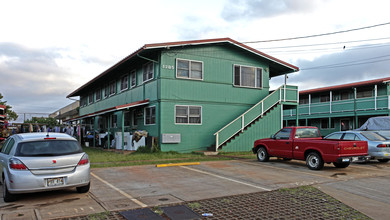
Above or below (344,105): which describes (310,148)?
below

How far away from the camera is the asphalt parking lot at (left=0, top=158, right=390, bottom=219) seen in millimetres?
6676

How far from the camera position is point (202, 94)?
2033 centimetres

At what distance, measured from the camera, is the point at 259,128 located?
67.5ft

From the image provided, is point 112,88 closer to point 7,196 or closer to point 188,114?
point 188,114

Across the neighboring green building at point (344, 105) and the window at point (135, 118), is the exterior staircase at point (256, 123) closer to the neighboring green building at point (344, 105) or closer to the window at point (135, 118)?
the window at point (135, 118)

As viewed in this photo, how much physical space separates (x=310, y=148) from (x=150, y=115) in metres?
10.7

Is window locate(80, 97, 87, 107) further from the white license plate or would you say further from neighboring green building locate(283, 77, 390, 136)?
the white license plate

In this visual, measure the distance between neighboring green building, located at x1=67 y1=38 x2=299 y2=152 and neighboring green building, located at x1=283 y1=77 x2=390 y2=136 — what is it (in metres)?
8.55

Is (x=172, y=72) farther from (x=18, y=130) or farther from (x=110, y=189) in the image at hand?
(x=18, y=130)

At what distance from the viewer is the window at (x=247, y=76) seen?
71.8 feet

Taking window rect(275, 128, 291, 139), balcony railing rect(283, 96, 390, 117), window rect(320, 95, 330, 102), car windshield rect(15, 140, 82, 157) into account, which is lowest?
car windshield rect(15, 140, 82, 157)

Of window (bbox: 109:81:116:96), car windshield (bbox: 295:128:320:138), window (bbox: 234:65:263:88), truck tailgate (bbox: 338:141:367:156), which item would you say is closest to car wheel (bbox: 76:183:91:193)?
truck tailgate (bbox: 338:141:367:156)

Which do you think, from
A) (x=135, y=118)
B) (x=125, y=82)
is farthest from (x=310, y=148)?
(x=125, y=82)

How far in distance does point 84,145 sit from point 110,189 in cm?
2023
